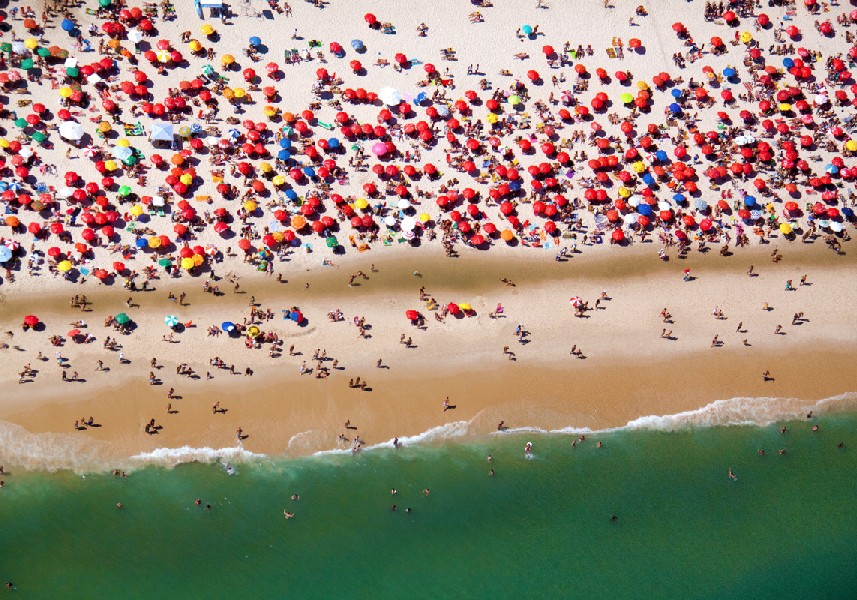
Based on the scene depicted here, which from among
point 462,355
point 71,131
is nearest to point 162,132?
point 71,131

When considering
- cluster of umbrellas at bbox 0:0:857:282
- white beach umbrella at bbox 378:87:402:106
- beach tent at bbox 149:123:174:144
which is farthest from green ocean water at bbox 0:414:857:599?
white beach umbrella at bbox 378:87:402:106

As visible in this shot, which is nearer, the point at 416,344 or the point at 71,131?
the point at 416,344

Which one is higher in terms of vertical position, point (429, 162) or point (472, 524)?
point (429, 162)

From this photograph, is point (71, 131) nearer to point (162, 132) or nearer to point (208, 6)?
point (162, 132)

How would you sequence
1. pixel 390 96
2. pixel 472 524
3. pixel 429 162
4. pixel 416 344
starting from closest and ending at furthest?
pixel 472 524, pixel 416 344, pixel 429 162, pixel 390 96

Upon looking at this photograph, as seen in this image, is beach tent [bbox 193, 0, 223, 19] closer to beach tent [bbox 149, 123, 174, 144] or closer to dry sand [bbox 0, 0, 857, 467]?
dry sand [bbox 0, 0, 857, 467]

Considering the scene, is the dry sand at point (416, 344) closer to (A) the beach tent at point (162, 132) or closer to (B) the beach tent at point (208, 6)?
(B) the beach tent at point (208, 6)
